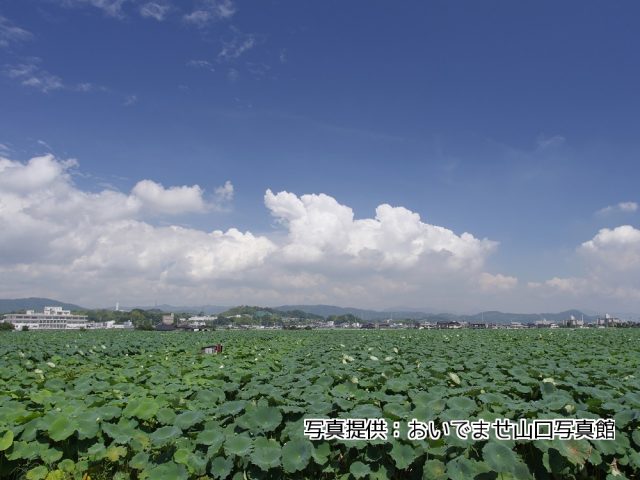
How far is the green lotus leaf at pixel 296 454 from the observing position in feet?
14.1

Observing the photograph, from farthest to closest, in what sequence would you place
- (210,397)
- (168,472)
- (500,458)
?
(210,397), (168,472), (500,458)

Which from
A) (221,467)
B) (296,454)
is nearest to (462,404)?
(296,454)

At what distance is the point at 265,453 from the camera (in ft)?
14.6

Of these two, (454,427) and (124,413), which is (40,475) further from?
(454,427)

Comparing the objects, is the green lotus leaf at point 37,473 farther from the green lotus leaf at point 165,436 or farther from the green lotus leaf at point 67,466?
the green lotus leaf at point 165,436

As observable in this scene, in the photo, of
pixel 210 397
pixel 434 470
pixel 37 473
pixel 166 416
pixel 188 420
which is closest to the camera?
pixel 434 470

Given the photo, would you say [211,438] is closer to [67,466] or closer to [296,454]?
[296,454]

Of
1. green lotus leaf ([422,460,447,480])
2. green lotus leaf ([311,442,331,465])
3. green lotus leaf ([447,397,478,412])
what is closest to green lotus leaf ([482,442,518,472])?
green lotus leaf ([422,460,447,480])

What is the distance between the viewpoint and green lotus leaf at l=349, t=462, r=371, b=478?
431 cm

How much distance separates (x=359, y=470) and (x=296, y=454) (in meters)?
0.64

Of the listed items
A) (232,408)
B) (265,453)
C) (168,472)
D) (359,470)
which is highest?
(232,408)

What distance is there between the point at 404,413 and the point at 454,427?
59 cm

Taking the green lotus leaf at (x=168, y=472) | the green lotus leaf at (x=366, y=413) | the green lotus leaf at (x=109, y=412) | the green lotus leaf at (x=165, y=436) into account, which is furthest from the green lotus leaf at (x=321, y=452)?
the green lotus leaf at (x=109, y=412)

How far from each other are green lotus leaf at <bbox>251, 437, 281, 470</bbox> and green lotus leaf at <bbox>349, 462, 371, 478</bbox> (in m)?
0.74
